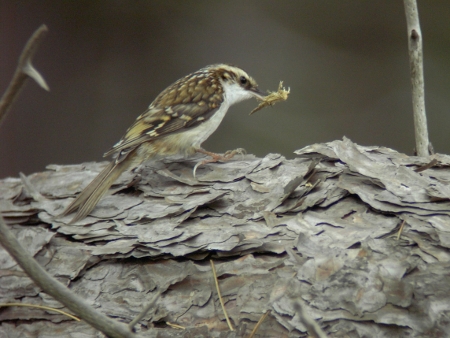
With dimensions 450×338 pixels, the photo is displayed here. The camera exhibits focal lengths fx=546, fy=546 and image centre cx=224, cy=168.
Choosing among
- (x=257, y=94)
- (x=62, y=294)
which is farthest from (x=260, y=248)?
(x=257, y=94)

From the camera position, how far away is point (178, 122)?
2387 mm

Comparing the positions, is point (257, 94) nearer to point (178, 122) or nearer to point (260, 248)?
point (178, 122)

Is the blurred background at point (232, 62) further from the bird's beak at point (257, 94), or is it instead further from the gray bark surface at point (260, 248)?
the gray bark surface at point (260, 248)

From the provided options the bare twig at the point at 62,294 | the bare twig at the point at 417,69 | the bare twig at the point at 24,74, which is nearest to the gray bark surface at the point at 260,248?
the bare twig at the point at 417,69

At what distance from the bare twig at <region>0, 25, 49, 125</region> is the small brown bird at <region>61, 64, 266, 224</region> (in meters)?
0.93

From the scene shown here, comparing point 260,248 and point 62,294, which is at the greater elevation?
point 62,294

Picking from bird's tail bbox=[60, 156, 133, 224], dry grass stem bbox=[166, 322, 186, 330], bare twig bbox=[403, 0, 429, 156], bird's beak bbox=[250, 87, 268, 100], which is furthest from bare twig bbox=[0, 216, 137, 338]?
bird's beak bbox=[250, 87, 268, 100]

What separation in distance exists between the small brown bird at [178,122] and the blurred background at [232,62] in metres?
1.35

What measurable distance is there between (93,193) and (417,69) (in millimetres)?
1255

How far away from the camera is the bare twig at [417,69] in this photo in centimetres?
196

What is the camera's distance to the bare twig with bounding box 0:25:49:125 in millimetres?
895

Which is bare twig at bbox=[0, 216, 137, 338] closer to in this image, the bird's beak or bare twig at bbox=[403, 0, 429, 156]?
bare twig at bbox=[403, 0, 429, 156]

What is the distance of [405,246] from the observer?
53.6 inches

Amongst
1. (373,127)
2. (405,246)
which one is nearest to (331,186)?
(405,246)
